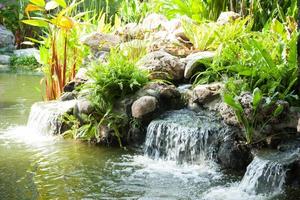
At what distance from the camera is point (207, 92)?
21.2 ft

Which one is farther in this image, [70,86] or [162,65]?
[70,86]

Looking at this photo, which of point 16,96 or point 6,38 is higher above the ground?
point 6,38

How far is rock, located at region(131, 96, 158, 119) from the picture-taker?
6.44m

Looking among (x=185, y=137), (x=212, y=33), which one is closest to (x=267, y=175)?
(x=185, y=137)

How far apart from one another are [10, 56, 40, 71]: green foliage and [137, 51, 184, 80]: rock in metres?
9.21

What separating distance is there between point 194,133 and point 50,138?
89.0 inches

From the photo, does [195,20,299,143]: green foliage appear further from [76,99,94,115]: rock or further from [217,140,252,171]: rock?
[76,99,94,115]: rock

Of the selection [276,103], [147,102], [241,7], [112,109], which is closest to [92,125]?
[112,109]

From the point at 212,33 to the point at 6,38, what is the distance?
1223cm

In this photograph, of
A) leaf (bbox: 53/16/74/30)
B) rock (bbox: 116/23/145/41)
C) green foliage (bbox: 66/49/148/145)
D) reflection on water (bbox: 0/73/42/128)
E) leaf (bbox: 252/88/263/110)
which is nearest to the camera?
leaf (bbox: 252/88/263/110)

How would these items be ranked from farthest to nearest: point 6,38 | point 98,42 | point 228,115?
point 6,38 < point 98,42 < point 228,115

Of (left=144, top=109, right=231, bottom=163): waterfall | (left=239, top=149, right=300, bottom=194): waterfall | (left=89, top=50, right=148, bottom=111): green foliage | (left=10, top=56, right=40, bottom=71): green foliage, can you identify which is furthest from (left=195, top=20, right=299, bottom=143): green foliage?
(left=10, top=56, right=40, bottom=71): green foliage

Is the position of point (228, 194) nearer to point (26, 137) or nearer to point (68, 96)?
point (26, 137)

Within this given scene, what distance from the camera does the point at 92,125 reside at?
22.3 ft
